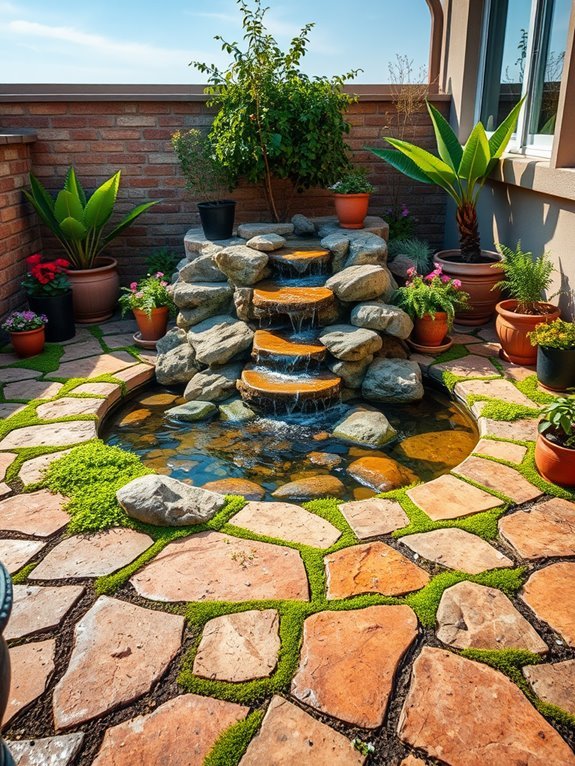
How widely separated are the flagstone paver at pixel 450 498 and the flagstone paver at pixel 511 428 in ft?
1.97

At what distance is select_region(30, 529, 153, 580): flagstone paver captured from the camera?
7.84ft

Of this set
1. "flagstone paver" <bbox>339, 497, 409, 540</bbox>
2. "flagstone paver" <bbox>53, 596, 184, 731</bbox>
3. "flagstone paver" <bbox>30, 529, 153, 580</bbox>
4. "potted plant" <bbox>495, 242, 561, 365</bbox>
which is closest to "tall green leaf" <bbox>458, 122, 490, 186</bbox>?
"potted plant" <bbox>495, 242, 561, 365</bbox>

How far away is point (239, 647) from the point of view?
2.00m

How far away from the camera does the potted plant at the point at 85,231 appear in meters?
5.40

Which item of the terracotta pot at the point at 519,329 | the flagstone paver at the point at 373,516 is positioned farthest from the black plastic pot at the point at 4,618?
the terracotta pot at the point at 519,329

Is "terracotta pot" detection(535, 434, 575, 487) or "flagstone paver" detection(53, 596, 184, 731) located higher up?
"terracotta pot" detection(535, 434, 575, 487)

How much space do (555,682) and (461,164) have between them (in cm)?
420

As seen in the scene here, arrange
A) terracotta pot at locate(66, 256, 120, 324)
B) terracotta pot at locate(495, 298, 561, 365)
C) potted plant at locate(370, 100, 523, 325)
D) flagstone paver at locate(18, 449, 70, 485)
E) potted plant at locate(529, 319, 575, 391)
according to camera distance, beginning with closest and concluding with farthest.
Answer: flagstone paver at locate(18, 449, 70, 485)
potted plant at locate(529, 319, 575, 391)
terracotta pot at locate(495, 298, 561, 365)
potted plant at locate(370, 100, 523, 325)
terracotta pot at locate(66, 256, 120, 324)

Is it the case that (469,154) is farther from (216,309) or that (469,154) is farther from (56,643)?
(56,643)

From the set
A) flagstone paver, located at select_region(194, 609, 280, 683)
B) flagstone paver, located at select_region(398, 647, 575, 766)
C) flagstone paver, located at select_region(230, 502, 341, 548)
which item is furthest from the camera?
flagstone paver, located at select_region(230, 502, 341, 548)

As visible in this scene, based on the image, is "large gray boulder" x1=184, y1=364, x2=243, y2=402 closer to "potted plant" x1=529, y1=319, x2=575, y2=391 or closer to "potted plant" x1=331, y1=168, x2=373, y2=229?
"potted plant" x1=331, y1=168, x2=373, y2=229

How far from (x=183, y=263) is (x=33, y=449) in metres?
2.70

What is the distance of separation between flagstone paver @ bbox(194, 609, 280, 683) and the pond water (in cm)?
105

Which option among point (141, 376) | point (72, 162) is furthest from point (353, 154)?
point (141, 376)
